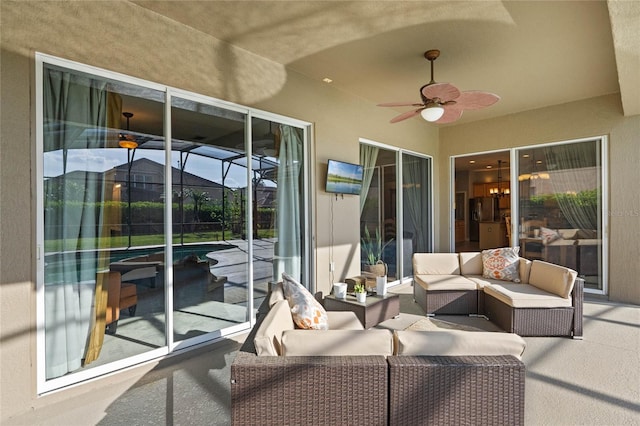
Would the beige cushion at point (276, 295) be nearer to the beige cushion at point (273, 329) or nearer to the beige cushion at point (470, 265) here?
the beige cushion at point (273, 329)

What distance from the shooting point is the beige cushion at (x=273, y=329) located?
1.69 metres

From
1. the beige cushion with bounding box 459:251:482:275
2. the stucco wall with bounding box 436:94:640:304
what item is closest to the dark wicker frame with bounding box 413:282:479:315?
the beige cushion with bounding box 459:251:482:275

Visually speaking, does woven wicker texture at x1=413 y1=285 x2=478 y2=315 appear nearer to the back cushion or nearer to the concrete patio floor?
the back cushion

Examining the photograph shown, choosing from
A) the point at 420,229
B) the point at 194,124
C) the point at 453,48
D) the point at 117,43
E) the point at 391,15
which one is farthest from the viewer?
the point at 420,229

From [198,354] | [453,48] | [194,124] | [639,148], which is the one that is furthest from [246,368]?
[639,148]

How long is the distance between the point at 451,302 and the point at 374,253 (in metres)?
1.64

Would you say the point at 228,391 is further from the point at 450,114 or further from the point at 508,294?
the point at 450,114

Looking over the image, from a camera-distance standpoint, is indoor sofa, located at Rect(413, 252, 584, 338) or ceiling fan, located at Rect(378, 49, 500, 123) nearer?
ceiling fan, located at Rect(378, 49, 500, 123)

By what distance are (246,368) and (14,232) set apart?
1989 millimetres

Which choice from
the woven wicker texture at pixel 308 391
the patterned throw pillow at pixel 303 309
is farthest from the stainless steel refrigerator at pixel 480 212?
the woven wicker texture at pixel 308 391

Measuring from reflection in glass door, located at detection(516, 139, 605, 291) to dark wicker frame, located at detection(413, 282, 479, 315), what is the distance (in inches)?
98.3

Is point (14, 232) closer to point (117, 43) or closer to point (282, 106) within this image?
point (117, 43)

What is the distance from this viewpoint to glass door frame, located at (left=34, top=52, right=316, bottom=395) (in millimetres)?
2396

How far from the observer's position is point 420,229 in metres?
6.63
